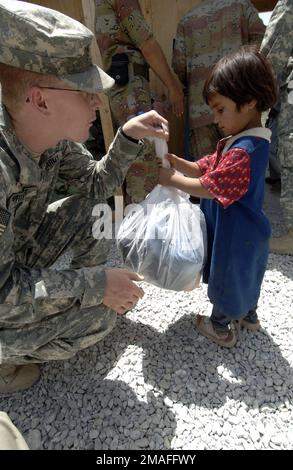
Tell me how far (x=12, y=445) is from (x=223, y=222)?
3.70 ft

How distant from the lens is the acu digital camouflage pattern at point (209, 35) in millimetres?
2877

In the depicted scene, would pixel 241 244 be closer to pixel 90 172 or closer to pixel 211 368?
pixel 211 368

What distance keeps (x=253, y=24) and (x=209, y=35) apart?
346 mm

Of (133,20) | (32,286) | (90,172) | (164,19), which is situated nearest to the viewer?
(32,286)

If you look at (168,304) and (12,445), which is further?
(168,304)

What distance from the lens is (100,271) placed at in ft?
4.42

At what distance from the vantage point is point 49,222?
1.73 m

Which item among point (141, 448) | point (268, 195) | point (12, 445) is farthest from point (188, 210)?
point (268, 195)

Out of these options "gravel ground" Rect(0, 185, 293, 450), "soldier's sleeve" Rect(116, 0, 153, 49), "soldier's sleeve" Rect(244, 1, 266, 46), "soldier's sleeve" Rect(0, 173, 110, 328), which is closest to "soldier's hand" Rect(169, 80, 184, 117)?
"soldier's sleeve" Rect(116, 0, 153, 49)

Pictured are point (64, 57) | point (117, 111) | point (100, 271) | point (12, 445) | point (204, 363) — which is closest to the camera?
point (12, 445)

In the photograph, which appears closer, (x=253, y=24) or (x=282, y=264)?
(x=282, y=264)

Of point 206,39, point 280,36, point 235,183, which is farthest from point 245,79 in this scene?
point 206,39

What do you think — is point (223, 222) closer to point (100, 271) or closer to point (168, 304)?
point (100, 271)

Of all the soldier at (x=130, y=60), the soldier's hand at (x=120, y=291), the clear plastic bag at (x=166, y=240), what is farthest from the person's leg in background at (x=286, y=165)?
the soldier's hand at (x=120, y=291)
